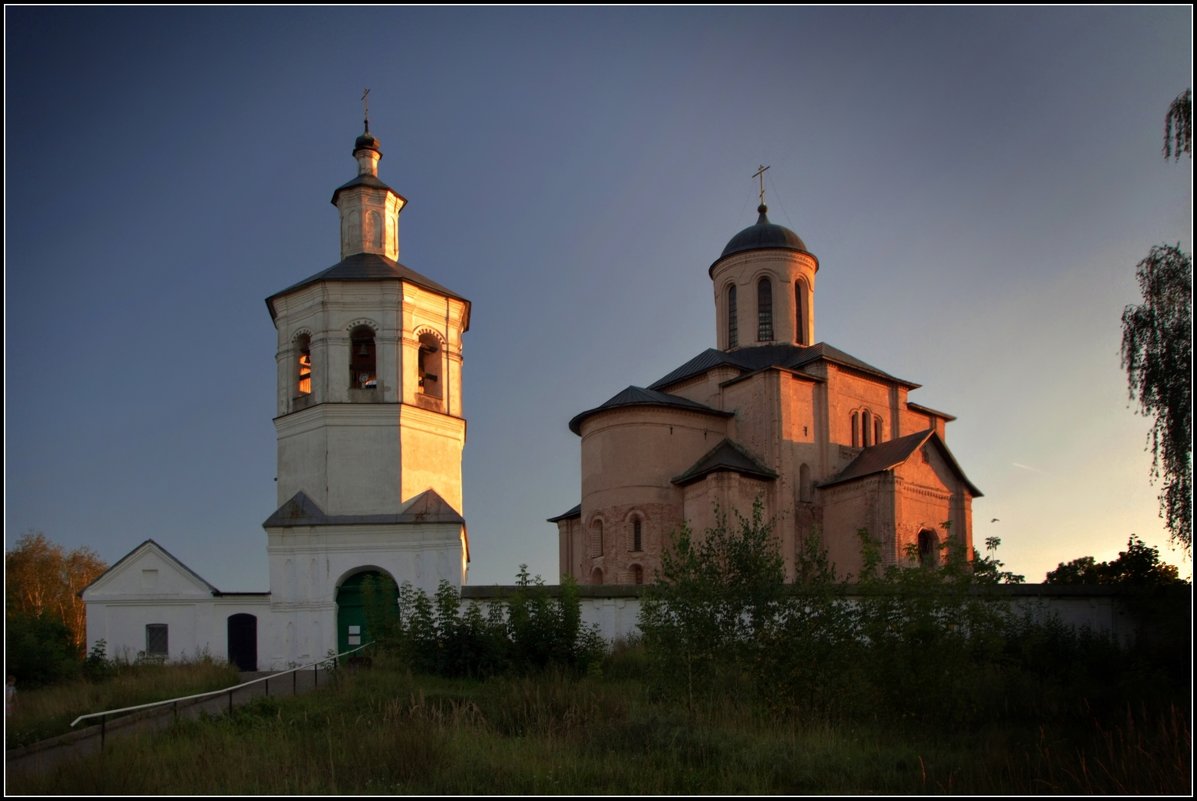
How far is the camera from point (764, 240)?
109 feet

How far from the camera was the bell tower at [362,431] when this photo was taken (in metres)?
20.2

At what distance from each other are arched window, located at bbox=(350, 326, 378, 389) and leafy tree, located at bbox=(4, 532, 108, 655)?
17980 millimetres

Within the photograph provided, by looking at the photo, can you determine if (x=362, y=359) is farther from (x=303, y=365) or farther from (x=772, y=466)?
(x=772, y=466)

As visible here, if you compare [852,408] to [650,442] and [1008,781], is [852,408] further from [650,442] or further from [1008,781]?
[1008,781]

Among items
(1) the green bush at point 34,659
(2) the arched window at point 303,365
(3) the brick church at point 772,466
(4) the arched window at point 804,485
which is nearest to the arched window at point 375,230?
(2) the arched window at point 303,365

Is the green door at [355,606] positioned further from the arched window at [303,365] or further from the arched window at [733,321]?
the arched window at [733,321]

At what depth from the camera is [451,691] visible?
14.3 m

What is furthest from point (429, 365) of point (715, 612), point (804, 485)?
point (804, 485)

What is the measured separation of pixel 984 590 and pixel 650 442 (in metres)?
14.3

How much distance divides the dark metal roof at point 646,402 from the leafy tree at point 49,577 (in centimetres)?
1828

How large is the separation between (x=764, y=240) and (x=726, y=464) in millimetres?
9280

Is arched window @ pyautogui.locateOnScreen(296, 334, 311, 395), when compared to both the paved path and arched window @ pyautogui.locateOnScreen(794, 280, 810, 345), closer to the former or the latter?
the paved path

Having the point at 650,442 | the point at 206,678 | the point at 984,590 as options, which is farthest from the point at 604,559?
the point at 984,590

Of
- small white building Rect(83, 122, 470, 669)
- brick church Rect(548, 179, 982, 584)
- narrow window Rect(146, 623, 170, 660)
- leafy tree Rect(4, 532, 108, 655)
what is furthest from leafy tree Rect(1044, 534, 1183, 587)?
leafy tree Rect(4, 532, 108, 655)
